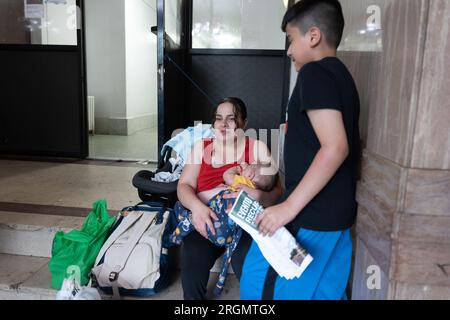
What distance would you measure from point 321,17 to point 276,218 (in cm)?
58

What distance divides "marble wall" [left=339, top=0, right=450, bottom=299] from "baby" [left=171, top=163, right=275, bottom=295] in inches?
19.2

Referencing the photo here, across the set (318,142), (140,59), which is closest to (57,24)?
(140,59)

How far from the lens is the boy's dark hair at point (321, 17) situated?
105 centimetres

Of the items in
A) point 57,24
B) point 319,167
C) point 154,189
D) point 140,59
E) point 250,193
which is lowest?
point 154,189

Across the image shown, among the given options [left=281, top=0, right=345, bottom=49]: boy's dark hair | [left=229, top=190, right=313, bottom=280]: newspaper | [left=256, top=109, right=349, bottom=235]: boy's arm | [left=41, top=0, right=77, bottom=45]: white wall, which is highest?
[left=41, top=0, right=77, bottom=45]: white wall

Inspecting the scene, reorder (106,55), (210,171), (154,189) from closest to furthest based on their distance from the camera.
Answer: (210,171)
(154,189)
(106,55)

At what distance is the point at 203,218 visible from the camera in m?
1.42

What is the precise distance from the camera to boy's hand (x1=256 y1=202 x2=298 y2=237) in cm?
103

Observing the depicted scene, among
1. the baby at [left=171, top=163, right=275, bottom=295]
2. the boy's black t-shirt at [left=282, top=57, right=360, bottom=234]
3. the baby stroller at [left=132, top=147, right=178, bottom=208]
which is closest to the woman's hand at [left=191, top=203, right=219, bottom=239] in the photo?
the baby at [left=171, top=163, right=275, bottom=295]

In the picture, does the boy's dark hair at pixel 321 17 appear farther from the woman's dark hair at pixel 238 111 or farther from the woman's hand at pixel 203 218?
the woman's hand at pixel 203 218

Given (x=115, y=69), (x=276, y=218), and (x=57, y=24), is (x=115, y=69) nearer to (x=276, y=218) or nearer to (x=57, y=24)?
(x=57, y=24)

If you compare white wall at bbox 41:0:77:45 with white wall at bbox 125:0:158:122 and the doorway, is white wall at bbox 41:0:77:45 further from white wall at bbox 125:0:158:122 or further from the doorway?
white wall at bbox 125:0:158:122
